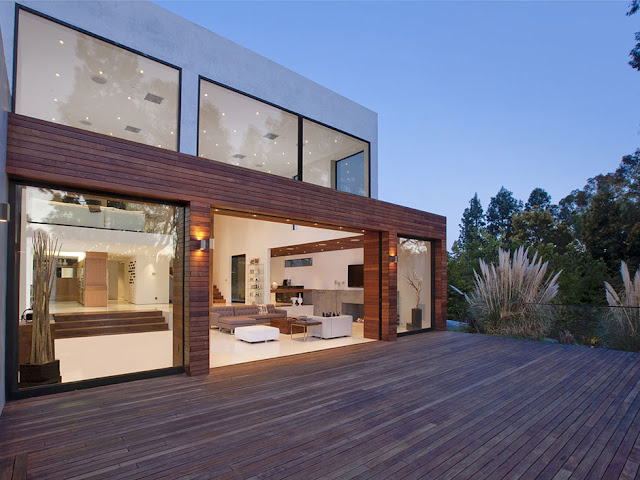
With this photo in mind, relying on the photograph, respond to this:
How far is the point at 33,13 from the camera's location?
A: 5.42m

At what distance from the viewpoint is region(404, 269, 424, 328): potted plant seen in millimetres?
9795

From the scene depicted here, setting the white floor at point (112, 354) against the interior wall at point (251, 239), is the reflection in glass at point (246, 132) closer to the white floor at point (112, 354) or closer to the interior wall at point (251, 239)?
the interior wall at point (251, 239)

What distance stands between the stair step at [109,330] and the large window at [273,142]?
342cm

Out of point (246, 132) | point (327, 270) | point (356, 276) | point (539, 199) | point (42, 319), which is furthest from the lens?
point (539, 199)

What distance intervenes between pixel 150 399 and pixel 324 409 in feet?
6.90

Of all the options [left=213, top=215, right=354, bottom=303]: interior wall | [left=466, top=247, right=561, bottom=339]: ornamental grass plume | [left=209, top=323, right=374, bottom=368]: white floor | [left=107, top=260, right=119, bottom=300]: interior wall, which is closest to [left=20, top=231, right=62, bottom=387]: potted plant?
[left=107, top=260, right=119, bottom=300]: interior wall

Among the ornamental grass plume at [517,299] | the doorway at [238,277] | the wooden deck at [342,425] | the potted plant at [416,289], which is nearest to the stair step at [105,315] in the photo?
the wooden deck at [342,425]

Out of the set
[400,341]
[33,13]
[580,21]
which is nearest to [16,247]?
[33,13]

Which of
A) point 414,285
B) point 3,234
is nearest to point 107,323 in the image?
point 3,234

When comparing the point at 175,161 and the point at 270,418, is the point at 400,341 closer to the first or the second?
the point at 270,418

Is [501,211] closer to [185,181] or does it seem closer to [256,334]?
[256,334]

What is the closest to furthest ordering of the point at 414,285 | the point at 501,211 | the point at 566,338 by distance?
the point at 566,338, the point at 414,285, the point at 501,211

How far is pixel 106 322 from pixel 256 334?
397 centimetres

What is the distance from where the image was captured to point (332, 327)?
30.7 feet
